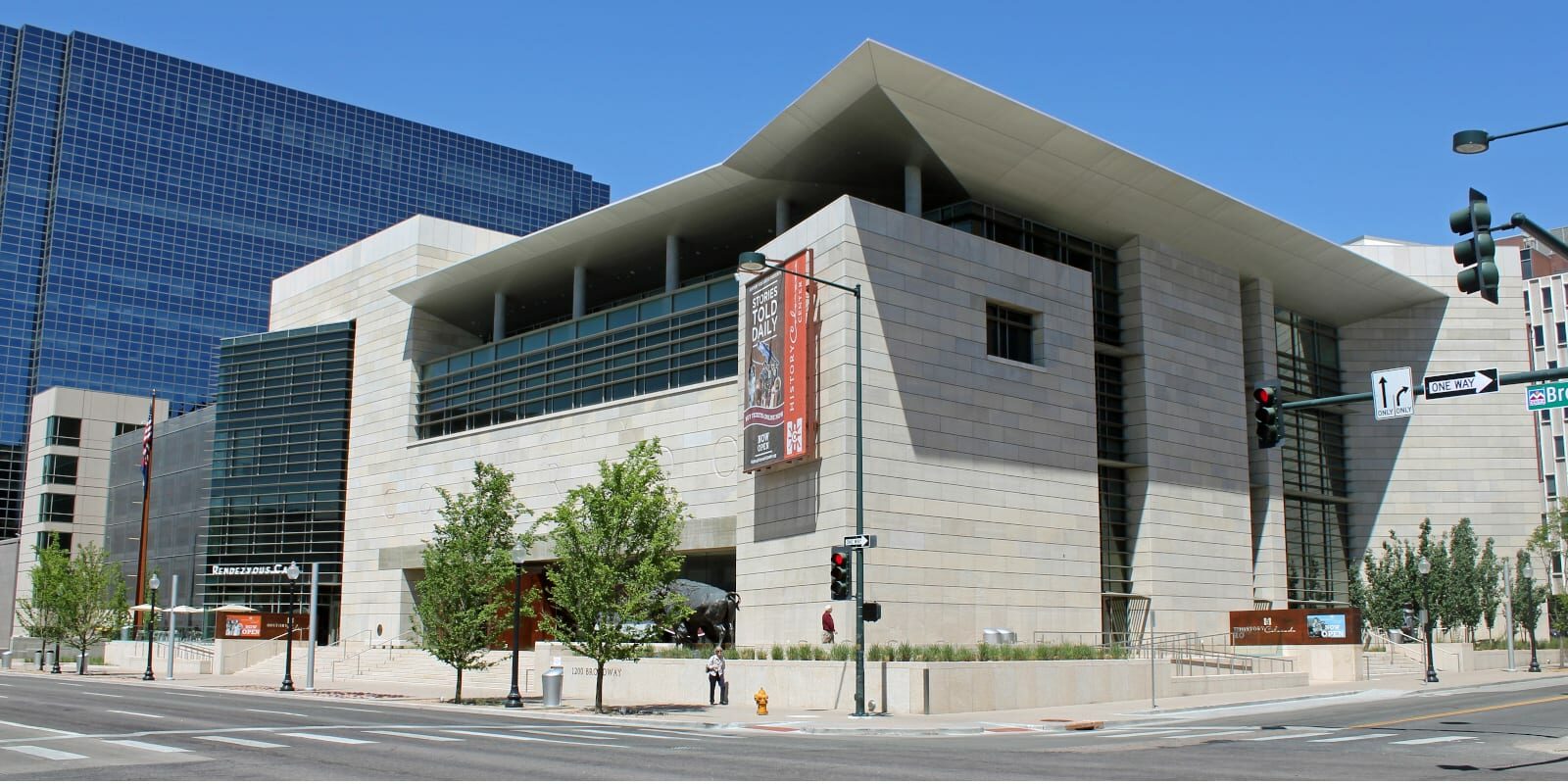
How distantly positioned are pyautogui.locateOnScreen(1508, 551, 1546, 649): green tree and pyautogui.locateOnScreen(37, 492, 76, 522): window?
95343 millimetres

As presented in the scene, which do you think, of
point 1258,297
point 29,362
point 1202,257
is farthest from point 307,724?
point 29,362

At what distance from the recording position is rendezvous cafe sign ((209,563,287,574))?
69.6m

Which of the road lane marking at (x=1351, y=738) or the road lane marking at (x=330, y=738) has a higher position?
the road lane marking at (x=1351, y=738)

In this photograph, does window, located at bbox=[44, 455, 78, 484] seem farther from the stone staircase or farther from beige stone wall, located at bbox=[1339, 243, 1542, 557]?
beige stone wall, located at bbox=[1339, 243, 1542, 557]

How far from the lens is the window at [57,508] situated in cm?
9644

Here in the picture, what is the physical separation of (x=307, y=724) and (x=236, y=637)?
41790 mm

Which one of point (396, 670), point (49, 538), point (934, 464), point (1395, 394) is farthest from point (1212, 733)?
point (49, 538)

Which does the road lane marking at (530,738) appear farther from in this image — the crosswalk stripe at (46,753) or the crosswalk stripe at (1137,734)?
the crosswalk stripe at (1137,734)

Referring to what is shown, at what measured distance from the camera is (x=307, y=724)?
90.5ft

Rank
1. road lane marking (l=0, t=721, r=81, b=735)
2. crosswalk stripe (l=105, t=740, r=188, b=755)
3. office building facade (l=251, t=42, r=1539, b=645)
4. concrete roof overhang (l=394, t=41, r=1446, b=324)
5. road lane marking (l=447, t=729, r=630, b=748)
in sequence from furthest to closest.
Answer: concrete roof overhang (l=394, t=41, r=1446, b=324) → office building facade (l=251, t=42, r=1539, b=645) → road lane marking (l=0, t=721, r=81, b=735) → road lane marking (l=447, t=729, r=630, b=748) → crosswalk stripe (l=105, t=740, r=188, b=755)

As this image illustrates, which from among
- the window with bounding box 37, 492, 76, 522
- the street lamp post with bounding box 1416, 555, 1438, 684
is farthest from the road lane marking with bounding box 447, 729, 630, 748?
the window with bounding box 37, 492, 76, 522

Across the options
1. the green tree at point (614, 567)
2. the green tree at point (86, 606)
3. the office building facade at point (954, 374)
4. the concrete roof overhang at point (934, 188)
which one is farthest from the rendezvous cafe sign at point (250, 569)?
the green tree at point (614, 567)

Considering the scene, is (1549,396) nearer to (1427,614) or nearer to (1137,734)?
(1137,734)

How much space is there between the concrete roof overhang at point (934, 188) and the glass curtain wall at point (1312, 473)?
2768mm
